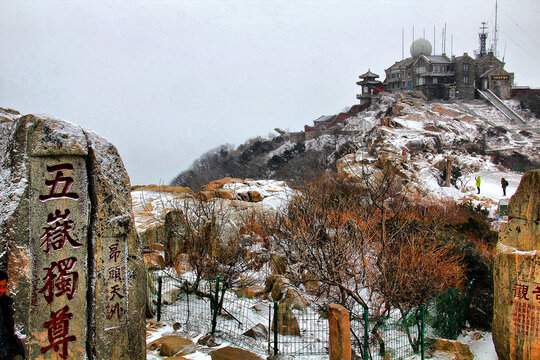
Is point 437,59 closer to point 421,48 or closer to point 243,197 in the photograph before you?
point 421,48

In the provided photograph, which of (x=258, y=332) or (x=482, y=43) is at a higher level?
(x=482, y=43)

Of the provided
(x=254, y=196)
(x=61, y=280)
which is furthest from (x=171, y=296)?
(x=254, y=196)

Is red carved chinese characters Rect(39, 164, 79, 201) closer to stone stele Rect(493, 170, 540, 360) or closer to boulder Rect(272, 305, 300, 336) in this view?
boulder Rect(272, 305, 300, 336)

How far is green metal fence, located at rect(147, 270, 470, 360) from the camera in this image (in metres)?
6.37

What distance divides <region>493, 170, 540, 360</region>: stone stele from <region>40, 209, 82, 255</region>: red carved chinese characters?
5604mm

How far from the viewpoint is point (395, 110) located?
4088 centimetres

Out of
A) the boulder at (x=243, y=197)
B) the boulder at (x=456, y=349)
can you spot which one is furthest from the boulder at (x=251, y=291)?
the boulder at (x=243, y=197)

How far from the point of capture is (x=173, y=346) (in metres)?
5.73

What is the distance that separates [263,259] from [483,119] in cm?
3906

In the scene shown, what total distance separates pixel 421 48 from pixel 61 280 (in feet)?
186

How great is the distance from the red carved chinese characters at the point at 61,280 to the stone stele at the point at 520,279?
556cm

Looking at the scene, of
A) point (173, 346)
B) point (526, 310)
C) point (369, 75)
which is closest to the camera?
point (526, 310)

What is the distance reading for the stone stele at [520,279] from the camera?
17.9ft

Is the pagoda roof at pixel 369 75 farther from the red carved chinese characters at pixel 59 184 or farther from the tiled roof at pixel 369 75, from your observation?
the red carved chinese characters at pixel 59 184
